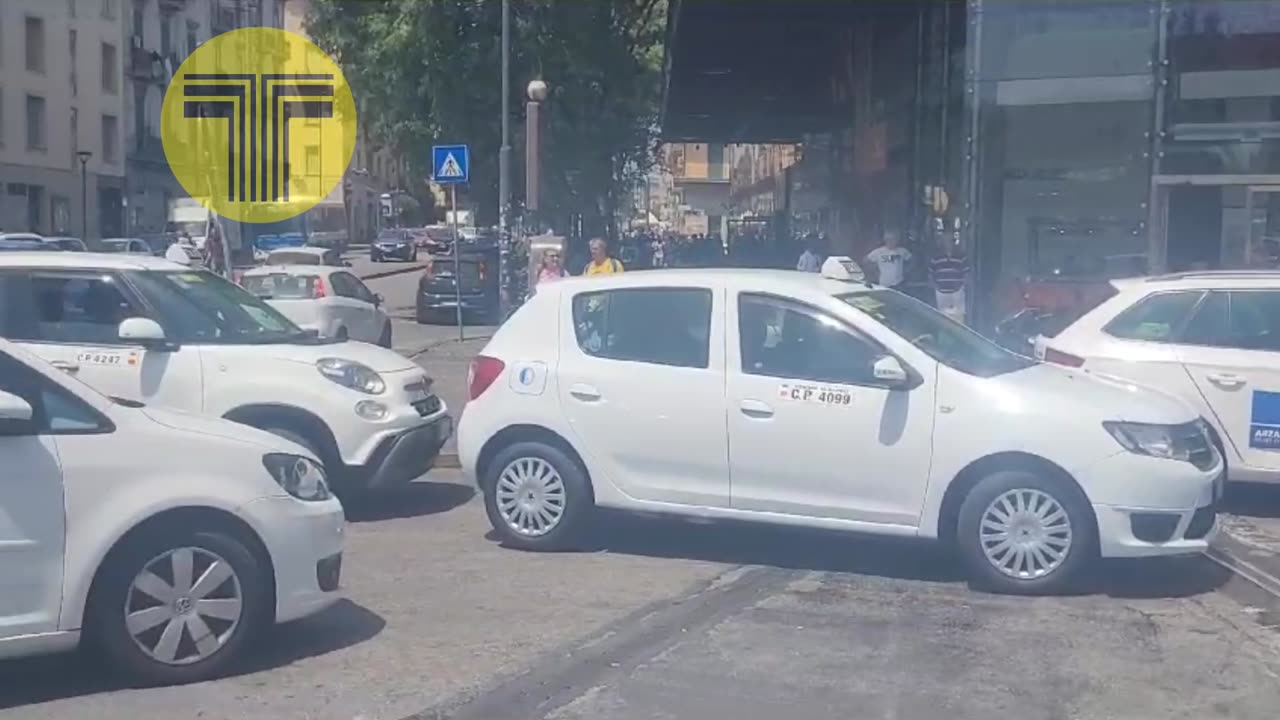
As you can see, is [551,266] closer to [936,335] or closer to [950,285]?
[950,285]

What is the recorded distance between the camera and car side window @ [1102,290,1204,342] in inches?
399

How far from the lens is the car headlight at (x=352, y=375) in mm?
9375

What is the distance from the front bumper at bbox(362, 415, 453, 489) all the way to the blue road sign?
1232cm

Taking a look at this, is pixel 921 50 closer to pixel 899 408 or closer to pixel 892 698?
pixel 899 408

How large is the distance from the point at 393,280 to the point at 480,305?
2081 centimetres

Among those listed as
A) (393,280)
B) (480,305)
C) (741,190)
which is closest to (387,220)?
(741,190)

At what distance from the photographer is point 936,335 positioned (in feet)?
27.7

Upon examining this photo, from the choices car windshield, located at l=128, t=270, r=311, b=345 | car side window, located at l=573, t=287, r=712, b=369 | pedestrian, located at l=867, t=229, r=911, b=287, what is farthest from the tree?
car side window, located at l=573, t=287, r=712, b=369

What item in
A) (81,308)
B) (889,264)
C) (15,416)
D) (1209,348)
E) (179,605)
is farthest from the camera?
(889,264)

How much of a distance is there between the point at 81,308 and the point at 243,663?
150 inches

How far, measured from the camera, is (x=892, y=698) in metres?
5.96

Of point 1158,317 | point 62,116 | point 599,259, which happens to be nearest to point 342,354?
point 1158,317

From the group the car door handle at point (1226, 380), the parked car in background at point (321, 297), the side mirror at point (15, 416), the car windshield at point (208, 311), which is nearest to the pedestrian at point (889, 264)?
the parked car in background at point (321, 297)

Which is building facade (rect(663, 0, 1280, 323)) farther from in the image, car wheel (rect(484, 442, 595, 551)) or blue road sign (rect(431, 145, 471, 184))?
car wheel (rect(484, 442, 595, 551))
